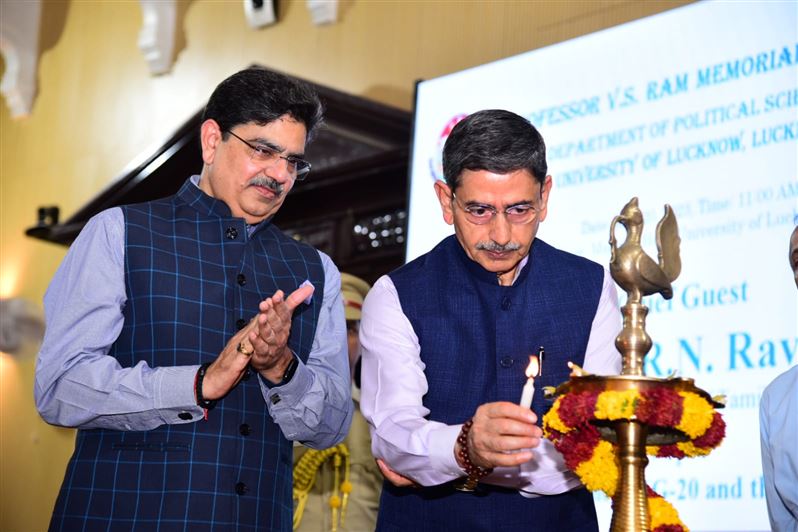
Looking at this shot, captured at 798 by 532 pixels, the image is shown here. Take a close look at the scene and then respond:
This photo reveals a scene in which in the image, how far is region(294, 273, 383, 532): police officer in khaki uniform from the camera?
10.8 feet

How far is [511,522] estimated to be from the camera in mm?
1840

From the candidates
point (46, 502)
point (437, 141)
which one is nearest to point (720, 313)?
point (437, 141)

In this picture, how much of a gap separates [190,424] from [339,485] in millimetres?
1449

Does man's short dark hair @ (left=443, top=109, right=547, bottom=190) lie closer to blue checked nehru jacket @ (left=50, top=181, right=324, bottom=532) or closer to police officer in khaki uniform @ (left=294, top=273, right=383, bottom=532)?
blue checked nehru jacket @ (left=50, top=181, right=324, bottom=532)

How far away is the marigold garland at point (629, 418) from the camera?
1.38 m

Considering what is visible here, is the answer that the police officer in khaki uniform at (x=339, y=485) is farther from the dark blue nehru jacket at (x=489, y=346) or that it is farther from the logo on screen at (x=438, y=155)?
the dark blue nehru jacket at (x=489, y=346)

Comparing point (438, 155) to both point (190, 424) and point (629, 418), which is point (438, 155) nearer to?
point (190, 424)

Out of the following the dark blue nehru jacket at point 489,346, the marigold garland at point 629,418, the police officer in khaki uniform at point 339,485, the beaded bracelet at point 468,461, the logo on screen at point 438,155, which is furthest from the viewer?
the logo on screen at point 438,155

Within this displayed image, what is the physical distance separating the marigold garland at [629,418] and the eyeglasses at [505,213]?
53 centimetres

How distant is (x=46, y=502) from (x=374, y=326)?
16.8ft

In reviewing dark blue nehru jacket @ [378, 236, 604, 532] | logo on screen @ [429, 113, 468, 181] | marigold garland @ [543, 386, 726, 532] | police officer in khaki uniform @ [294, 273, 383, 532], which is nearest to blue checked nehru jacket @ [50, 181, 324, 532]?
dark blue nehru jacket @ [378, 236, 604, 532]

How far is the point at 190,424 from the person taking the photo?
6.50 ft

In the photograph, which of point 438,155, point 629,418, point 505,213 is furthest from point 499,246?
point 438,155

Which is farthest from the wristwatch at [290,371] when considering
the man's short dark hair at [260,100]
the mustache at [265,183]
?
the man's short dark hair at [260,100]
